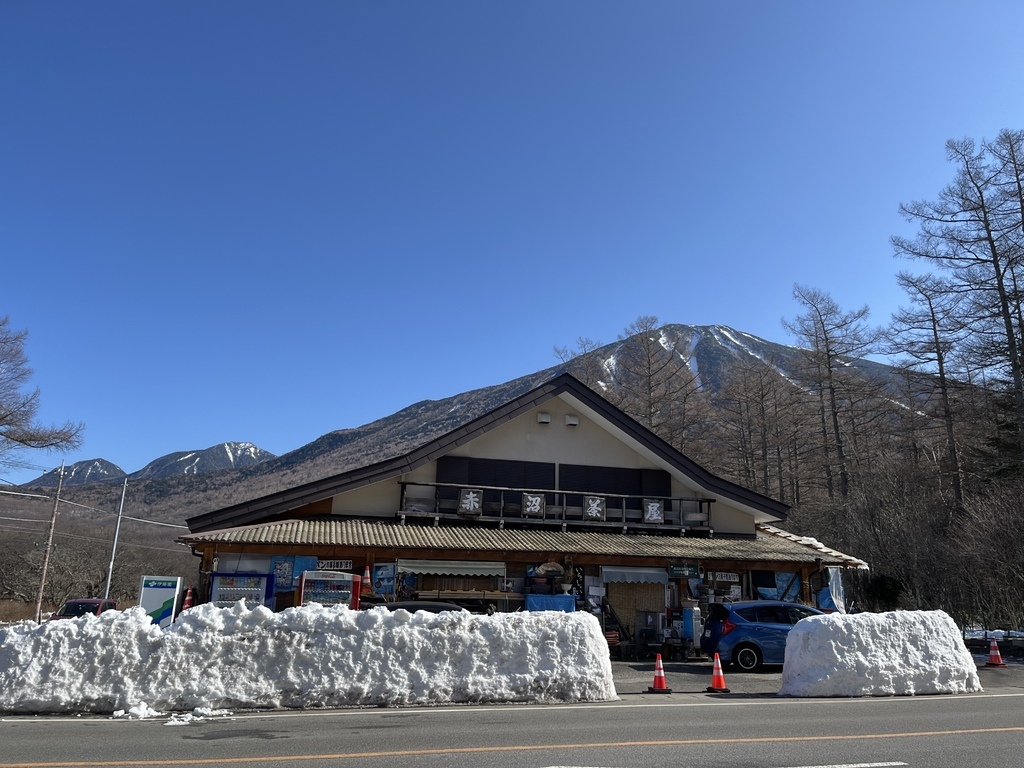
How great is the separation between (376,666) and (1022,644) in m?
17.3

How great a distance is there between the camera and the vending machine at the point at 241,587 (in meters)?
15.1

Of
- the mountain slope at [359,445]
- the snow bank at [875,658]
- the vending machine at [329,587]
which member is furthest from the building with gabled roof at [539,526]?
the mountain slope at [359,445]

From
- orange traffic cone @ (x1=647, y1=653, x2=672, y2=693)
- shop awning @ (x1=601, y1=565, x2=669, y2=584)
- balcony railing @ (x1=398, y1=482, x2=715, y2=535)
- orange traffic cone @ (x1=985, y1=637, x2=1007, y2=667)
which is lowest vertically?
orange traffic cone @ (x1=647, y1=653, x2=672, y2=693)

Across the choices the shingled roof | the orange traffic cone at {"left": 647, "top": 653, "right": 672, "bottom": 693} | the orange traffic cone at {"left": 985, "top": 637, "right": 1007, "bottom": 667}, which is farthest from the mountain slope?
the orange traffic cone at {"left": 647, "top": 653, "right": 672, "bottom": 693}

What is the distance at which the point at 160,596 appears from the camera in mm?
13688

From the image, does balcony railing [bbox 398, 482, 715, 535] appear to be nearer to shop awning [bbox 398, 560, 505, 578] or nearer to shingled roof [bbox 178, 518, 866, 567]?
shingled roof [bbox 178, 518, 866, 567]

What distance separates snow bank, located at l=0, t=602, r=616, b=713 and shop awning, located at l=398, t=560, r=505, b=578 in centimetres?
736

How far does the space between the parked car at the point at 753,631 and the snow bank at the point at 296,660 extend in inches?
240

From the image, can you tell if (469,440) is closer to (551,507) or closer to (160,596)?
(551,507)

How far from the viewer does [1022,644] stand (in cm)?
1814

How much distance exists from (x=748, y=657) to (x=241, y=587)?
36.1 ft

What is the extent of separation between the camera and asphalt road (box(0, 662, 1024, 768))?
619 cm

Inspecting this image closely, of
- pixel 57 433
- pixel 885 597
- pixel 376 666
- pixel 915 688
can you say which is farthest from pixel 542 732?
pixel 57 433

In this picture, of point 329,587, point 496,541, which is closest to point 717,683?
point 496,541
